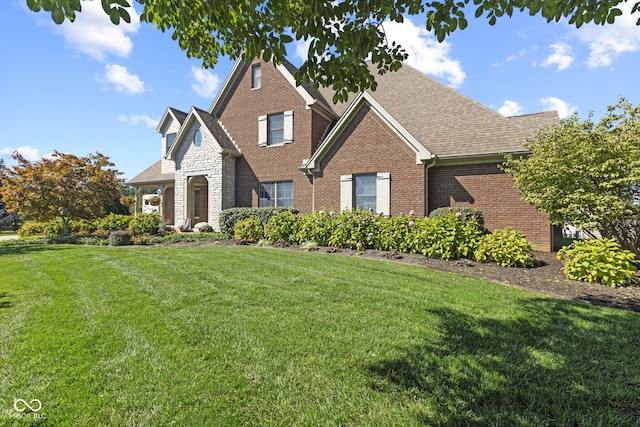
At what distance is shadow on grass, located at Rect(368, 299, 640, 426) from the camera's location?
7.37 feet

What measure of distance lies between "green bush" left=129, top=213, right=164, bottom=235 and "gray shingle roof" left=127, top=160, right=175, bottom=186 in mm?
3821

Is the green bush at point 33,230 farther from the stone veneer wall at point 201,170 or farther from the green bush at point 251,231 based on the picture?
the green bush at point 251,231

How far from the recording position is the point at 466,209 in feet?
35.6

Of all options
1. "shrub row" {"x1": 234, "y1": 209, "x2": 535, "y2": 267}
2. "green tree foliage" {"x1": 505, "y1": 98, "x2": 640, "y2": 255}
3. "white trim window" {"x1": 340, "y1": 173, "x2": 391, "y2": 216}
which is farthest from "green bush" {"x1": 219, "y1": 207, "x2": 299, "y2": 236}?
"green tree foliage" {"x1": 505, "y1": 98, "x2": 640, "y2": 255}

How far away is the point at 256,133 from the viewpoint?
16.1m

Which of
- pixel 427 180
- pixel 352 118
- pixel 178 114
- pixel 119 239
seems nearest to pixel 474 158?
pixel 427 180

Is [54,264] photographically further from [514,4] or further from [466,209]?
[466,209]

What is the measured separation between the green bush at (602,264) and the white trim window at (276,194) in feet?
36.3

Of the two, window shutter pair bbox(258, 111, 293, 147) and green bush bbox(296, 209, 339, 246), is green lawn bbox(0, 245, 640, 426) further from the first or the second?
window shutter pair bbox(258, 111, 293, 147)

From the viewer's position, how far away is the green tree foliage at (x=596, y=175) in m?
6.64

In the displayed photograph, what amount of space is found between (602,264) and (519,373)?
4915 millimetres

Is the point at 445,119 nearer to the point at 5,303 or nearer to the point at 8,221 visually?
the point at 5,303

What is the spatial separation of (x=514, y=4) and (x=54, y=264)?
9.85m

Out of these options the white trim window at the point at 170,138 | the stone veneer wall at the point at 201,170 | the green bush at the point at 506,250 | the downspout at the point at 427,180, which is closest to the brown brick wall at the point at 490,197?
the downspout at the point at 427,180
